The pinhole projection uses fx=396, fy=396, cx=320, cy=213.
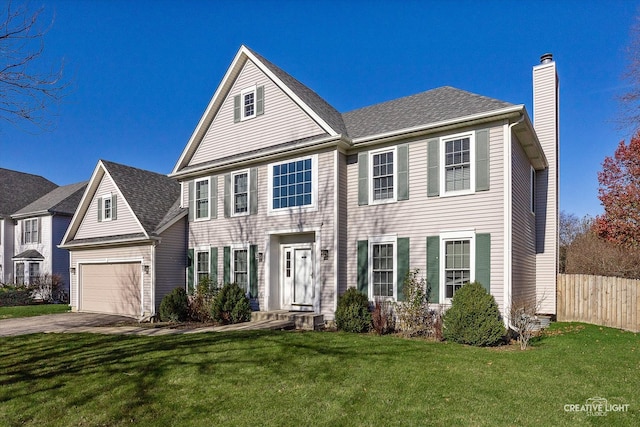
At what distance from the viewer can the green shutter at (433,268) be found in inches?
412

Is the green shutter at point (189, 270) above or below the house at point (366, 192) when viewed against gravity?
below

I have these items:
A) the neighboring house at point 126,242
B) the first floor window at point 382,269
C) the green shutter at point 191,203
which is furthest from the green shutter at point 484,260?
the neighboring house at point 126,242

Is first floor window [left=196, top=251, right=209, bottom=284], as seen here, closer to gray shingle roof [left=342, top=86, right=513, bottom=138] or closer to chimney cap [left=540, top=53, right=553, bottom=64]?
gray shingle roof [left=342, top=86, right=513, bottom=138]

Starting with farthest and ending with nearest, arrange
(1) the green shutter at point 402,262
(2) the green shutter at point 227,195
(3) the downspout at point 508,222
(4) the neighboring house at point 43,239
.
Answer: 1. (4) the neighboring house at point 43,239
2. (2) the green shutter at point 227,195
3. (1) the green shutter at point 402,262
4. (3) the downspout at point 508,222

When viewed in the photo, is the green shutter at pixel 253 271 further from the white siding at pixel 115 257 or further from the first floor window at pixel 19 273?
the first floor window at pixel 19 273

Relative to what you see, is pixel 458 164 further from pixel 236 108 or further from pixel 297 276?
pixel 236 108

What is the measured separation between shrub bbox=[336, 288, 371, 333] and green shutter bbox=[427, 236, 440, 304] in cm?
180

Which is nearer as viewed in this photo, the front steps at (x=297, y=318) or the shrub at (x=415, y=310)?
the shrub at (x=415, y=310)

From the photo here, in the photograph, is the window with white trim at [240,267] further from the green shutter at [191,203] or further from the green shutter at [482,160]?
the green shutter at [482,160]

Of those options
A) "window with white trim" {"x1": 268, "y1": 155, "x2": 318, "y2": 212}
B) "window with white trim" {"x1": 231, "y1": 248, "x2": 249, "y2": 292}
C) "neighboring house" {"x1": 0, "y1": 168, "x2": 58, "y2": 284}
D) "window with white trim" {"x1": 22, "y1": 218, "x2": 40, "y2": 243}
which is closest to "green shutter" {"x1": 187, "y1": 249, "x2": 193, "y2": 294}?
"window with white trim" {"x1": 231, "y1": 248, "x2": 249, "y2": 292}

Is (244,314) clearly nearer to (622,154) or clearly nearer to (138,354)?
(138,354)

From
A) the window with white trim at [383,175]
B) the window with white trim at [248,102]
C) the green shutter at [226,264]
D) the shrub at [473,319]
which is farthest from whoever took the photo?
the window with white trim at [248,102]

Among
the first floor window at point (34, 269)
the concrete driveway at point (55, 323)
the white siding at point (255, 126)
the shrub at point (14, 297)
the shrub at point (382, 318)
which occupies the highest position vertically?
the white siding at point (255, 126)

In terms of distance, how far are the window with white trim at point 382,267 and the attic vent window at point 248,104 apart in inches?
253
